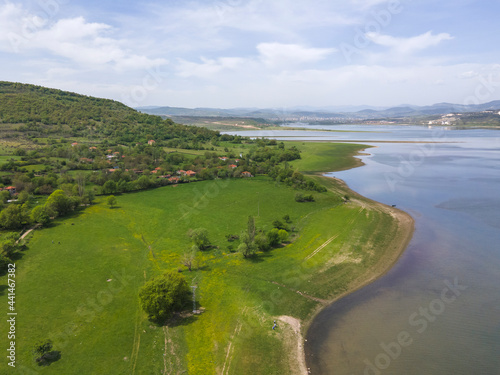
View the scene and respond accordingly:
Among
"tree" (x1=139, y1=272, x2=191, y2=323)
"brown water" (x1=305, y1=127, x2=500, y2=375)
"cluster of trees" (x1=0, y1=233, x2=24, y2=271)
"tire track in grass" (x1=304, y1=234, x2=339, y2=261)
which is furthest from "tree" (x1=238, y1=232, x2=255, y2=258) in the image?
"cluster of trees" (x1=0, y1=233, x2=24, y2=271)

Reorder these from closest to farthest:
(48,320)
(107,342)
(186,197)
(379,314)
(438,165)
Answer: (107,342), (48,320), (379,314), (186,197), (438,165)

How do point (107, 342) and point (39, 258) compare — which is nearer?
point (107, 342)

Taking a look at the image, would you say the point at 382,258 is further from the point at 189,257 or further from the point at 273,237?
the point at 189,257

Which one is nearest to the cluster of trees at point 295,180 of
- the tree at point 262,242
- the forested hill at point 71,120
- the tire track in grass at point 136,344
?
the tree at point 262,242

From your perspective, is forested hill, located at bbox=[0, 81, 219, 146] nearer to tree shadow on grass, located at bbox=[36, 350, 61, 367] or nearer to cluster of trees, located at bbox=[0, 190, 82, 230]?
cluster of trees, located at bbox=[0, 190, 82, 230]

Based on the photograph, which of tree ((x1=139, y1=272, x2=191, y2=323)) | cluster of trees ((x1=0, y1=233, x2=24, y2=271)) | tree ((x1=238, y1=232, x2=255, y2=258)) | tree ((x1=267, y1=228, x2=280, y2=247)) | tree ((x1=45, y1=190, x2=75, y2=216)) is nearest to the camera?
tree ((x1=139, y1=272, x2=191, y2=323))

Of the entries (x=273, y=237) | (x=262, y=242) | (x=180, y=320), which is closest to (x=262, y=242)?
(x=262, y=242)

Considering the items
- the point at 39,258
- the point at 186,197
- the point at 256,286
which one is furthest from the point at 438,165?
the point at 39,258

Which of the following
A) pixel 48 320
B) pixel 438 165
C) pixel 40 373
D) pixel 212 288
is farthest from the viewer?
pixel 438 165

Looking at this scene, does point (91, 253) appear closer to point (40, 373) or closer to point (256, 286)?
point (40, 373)
